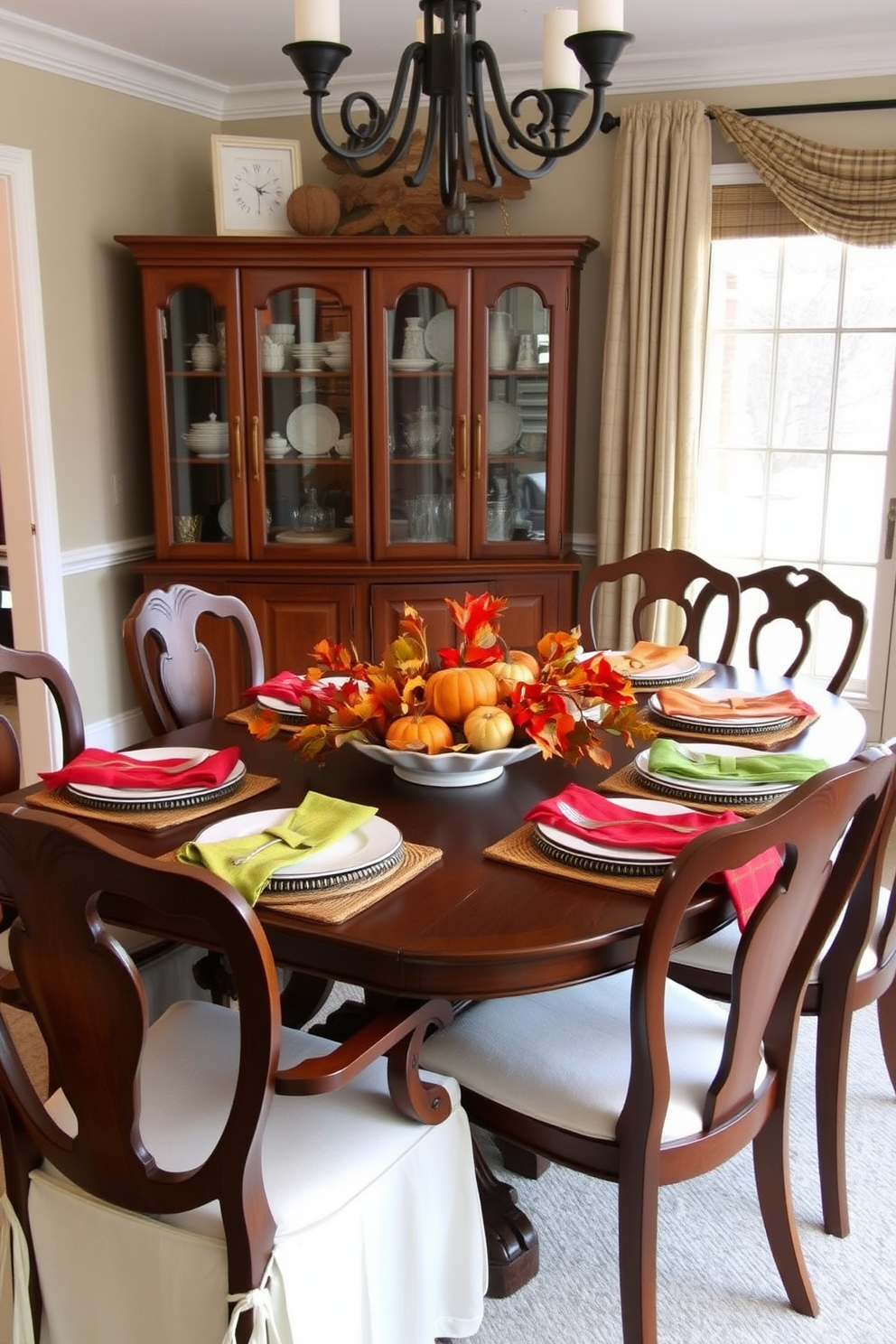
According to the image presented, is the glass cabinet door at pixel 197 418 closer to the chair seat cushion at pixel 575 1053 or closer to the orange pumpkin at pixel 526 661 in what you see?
the orange pumpkin at pixel 526 661

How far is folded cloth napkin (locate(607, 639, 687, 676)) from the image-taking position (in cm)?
260

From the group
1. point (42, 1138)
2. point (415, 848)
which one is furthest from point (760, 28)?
point (42, 1138)

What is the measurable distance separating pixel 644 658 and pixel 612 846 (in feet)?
3.61

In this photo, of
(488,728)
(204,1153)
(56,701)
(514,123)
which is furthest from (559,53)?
(204,1153)

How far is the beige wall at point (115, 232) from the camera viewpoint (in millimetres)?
3693

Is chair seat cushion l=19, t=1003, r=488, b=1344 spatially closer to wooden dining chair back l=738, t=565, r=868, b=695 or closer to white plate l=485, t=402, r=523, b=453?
wooden dining chair back l=738, t=565, r=868, b=695

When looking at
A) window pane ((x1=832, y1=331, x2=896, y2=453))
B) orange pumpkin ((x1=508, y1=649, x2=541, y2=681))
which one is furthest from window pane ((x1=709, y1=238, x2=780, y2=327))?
orange pumpkin ((x1=508, y1=649, x2=541, y2=681))

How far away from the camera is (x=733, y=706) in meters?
2.26

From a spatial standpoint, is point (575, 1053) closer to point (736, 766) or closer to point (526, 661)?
point (736, 766)

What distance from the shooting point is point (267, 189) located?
3.97 m

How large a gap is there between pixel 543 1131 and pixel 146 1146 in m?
0.51

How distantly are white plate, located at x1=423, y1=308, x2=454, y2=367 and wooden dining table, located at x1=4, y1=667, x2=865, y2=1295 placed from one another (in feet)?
7.40

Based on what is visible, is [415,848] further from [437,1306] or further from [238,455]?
[238,455]

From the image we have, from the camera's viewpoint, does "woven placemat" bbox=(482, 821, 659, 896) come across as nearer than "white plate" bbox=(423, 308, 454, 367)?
Yes
